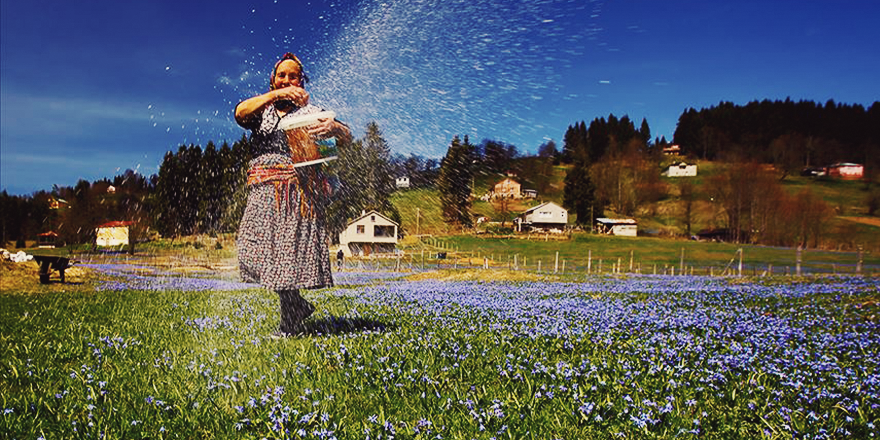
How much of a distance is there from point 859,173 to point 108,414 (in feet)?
619

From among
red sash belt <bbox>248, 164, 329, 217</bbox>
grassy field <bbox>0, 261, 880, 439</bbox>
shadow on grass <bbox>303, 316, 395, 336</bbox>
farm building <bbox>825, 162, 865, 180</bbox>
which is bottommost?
shadow on grass <bbox>303, 316, 395, 336</bbox>

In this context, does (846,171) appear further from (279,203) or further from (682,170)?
(279,203)

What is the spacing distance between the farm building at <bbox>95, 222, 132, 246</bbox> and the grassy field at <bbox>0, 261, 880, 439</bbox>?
11173mm

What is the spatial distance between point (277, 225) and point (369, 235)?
15366mm

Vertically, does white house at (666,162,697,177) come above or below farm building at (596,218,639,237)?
above

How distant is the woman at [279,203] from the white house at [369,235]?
311 inches

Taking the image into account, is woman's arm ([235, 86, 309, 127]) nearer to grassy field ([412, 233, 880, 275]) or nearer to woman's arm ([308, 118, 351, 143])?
woman's arm ([308, 118, 351, 143])

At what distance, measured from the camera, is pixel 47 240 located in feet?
68.0

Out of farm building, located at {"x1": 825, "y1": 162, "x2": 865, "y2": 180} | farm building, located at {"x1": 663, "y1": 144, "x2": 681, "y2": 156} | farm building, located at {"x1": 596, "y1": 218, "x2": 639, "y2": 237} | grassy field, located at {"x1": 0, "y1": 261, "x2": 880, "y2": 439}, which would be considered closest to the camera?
grassy field, located at {"x1": 0, "y1": 261, "x2": 880, "y2": 439}

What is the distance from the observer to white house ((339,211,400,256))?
18144mm

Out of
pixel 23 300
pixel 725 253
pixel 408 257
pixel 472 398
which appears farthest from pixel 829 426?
pixel 725 253

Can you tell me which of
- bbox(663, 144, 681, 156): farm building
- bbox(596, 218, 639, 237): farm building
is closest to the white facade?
bbox(596, 218, 639, 237): farm building

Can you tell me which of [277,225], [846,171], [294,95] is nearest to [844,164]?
[846,171]

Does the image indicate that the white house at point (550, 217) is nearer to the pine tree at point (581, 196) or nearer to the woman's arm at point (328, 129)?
the pine tree at point (581, 196)
